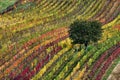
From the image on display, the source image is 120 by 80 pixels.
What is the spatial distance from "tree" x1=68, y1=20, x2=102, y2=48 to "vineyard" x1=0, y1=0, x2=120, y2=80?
1770mm

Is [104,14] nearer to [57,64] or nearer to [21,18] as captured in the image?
[21,18]

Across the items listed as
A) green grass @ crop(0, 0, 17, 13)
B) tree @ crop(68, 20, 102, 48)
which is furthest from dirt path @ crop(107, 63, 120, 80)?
green grass @ crop(0, 0, 17, 13)

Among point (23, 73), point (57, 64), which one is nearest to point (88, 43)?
point (57, 64)

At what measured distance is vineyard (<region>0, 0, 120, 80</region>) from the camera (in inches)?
1736

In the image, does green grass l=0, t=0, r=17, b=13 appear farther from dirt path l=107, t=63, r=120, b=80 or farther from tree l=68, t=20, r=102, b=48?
dirt path l=107, t=63, r=120, b=80

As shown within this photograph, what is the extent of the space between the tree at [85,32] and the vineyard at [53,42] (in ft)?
5.81

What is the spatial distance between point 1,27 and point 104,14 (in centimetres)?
2182

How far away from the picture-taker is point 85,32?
157 ft

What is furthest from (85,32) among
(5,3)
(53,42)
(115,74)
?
(5,3)

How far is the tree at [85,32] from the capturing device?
156ft

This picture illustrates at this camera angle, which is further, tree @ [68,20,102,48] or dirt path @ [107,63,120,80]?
tree @ [68,20,102,48]

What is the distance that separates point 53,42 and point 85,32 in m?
8.06

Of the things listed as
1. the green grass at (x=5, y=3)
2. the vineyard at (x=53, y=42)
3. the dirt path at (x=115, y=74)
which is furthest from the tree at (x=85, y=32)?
the green grass at (x=5, y=3)

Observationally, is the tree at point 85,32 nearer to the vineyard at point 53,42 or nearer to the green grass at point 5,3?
the vineyard at point 53,42
